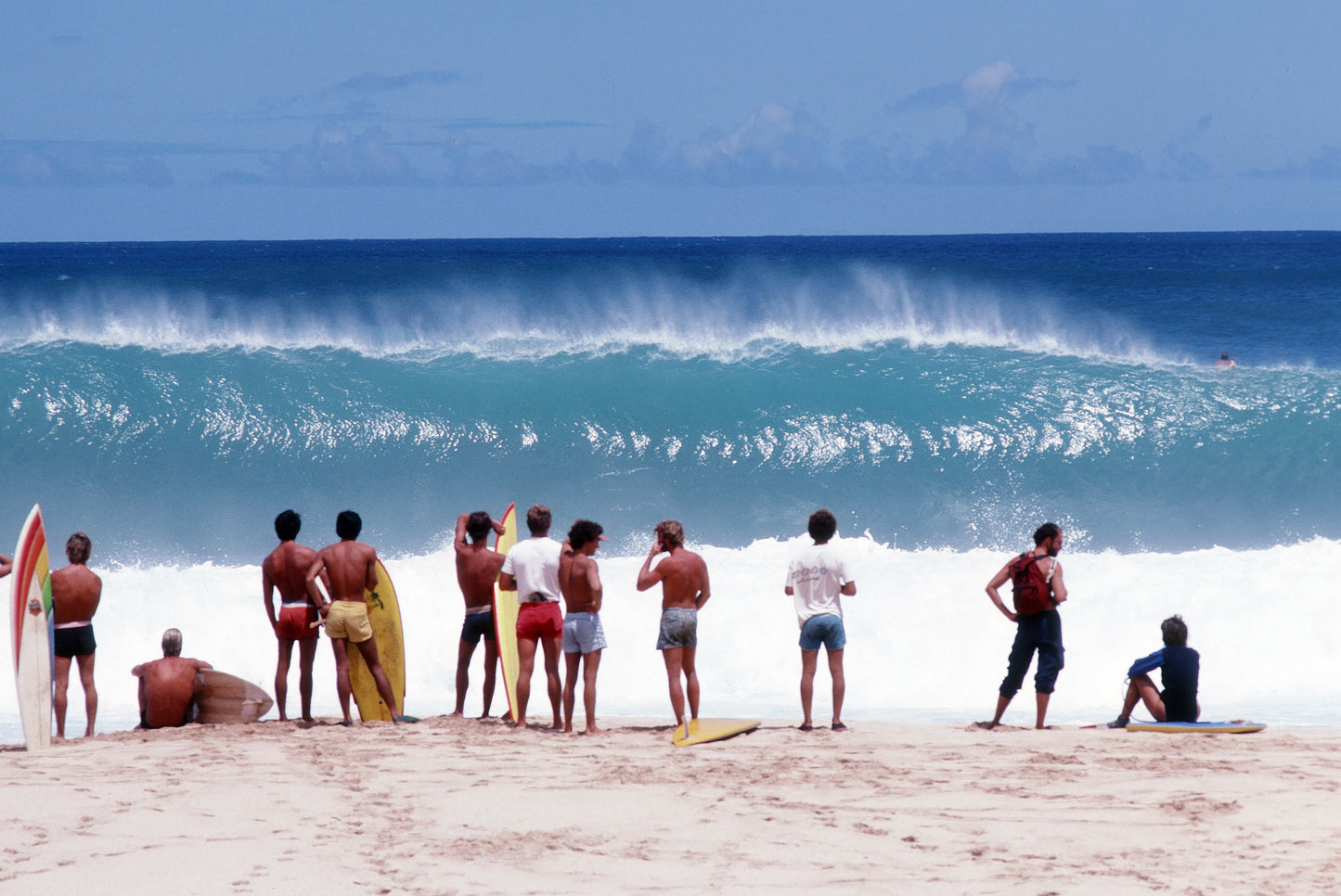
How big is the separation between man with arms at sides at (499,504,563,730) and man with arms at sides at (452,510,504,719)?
31cm

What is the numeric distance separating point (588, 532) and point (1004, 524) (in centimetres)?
781

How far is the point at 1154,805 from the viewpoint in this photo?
512 cm

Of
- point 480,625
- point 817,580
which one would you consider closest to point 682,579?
point 817,580

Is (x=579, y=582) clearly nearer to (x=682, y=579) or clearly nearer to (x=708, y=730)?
(x=682, y=579)

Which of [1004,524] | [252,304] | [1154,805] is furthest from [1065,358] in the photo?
[252,304]

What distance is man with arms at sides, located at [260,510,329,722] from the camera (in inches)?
277

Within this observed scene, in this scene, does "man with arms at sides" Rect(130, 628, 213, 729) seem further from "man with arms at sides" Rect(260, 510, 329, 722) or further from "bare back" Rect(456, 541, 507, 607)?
"bare back" Rect(456, 541, 507, 607)

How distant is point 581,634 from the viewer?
6738 millimetres

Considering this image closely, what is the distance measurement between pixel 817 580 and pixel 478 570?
2.00 m

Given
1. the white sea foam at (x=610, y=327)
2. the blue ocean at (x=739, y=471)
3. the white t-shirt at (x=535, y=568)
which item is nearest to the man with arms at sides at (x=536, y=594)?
the white t-shirt at (x=535, y=568)

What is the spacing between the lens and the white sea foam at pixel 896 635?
841cm

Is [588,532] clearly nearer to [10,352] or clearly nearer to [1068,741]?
[1068,741]

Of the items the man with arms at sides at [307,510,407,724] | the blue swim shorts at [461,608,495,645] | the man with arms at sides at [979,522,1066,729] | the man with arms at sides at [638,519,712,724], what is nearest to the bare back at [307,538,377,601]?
the man with arms at sides at [307,510,407,724]

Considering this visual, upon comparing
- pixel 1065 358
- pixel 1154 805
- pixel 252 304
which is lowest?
pixel 1154 805
